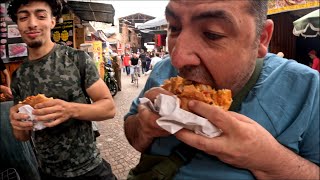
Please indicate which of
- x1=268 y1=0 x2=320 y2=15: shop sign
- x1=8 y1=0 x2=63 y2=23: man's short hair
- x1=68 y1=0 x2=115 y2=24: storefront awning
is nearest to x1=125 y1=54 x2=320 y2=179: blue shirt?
x1=8 y1=0 x2=63 y2=23: man's short hair

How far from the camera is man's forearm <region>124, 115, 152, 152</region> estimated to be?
4.19 feet

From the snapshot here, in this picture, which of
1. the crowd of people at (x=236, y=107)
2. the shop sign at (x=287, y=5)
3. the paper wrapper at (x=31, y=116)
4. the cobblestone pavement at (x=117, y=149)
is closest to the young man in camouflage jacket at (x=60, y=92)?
the paper wrapper at (x=31, y=116)

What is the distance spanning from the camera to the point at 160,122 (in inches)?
40.6

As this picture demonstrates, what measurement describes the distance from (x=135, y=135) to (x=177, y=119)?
0.49m

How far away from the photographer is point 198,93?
106 cm

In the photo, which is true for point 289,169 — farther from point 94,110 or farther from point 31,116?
point 31,116

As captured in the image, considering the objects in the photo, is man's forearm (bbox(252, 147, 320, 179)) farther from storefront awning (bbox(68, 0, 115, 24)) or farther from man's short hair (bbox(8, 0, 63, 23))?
storefront awning (bbox(68, 0, 115, 24))

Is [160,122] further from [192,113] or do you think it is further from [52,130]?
[52,130]

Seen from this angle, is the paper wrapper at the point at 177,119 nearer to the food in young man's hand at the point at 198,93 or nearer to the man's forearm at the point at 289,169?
the food in young man's hand at the point at 198,93

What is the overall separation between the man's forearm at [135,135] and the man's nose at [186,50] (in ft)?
1.39

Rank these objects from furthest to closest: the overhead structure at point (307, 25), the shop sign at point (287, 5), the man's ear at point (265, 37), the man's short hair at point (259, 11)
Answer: the shop sign at point (287, 5) < the overhead structure at point (307, 25) < the man's ear at point (265, 37) < the man's short hair at point (259, 11)

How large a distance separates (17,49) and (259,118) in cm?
546

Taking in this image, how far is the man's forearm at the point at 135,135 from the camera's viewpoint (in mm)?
1278

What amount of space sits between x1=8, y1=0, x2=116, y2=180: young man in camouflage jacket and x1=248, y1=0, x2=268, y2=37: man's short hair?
1.51 m
